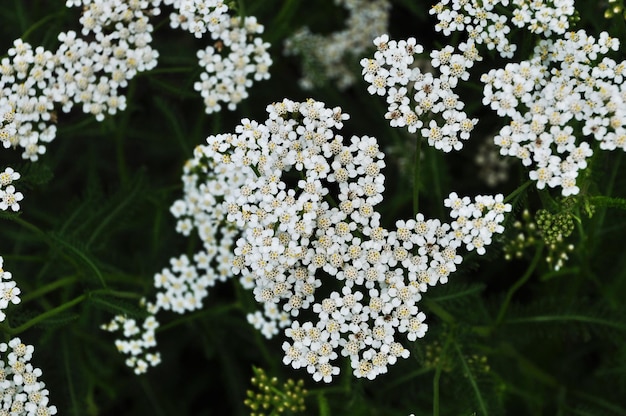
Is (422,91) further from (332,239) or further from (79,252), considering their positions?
(79,252)

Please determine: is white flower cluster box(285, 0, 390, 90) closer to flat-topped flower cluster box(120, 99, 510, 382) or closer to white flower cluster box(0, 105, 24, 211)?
flat-topped flower cluster box(120, 99, 510, 382)

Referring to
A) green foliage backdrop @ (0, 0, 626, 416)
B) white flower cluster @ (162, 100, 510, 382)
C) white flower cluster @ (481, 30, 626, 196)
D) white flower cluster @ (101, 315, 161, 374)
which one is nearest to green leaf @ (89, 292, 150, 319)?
green foliage backdrop @ (0, 0, 626, 416)

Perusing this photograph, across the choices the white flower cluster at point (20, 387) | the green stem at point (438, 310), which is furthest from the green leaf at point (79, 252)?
the green stem at point (438, 310)

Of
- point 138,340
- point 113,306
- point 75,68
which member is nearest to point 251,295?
point 138,340

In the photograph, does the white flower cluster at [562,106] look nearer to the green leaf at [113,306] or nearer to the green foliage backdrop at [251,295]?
the green foliage backdrop at [251,295]

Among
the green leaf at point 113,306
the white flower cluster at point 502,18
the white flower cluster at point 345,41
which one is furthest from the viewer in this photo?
the white flower cluster at point 345,41

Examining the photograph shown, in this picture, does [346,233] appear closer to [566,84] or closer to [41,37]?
[566,84]

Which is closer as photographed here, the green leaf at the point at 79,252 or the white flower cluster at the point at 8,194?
the white flower cluster at the point at 8,194

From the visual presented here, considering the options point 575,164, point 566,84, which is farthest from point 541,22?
point 575,164
